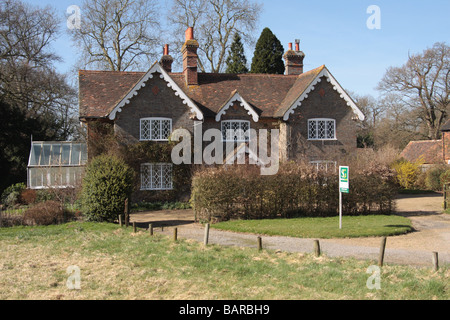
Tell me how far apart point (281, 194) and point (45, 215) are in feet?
33.3

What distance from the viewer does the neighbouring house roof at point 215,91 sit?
26719 millimetres

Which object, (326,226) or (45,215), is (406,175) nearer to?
(326,226)

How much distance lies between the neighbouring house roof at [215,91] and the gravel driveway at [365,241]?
824 centimetres

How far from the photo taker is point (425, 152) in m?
43.2

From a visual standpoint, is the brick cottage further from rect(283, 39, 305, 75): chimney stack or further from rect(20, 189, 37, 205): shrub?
rect(20, 189, 37, 205): shrub

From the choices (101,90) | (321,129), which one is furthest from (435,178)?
(101,90)

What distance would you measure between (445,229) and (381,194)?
3.74 m

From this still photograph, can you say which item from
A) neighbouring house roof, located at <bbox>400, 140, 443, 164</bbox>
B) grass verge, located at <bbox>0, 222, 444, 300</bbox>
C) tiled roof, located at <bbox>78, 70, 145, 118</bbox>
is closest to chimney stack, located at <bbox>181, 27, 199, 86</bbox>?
tiled roof, located at <bbox>78, 70, 145, 118</bbox>

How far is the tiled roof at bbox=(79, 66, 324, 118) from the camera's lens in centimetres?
2748
